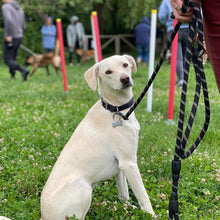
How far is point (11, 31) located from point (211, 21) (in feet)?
34.2

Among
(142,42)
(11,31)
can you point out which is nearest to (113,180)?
(11,31)

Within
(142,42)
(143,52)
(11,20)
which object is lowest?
(143,52)

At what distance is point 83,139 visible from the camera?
2738 millimetres

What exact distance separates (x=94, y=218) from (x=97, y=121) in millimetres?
952

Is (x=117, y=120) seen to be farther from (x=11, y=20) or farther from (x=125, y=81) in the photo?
(x=11, y=20)

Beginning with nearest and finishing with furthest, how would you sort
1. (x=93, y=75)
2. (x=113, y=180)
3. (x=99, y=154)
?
(x=99, y=154)
(x=93, y=75)
(x=113, y=180)

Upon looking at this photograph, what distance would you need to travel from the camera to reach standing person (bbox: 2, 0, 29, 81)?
430 inches

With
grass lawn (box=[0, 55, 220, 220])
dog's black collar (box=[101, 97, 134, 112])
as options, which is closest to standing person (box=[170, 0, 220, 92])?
grass lawn (box=[0, 55, 220, 220])

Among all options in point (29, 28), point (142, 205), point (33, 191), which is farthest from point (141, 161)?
point (29, 28)

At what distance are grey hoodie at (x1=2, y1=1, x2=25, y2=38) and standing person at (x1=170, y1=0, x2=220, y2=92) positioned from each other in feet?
33.7

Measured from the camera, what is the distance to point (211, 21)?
1729 mm

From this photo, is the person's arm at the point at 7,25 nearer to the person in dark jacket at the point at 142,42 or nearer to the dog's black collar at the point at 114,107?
the person in dark jacket at the point at 142,42

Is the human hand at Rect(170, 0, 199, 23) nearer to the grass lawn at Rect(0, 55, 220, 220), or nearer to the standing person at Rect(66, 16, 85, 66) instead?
the grass lawn at Rect(0, 55, 220, 220)

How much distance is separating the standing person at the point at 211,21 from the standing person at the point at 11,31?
32.6 ft
